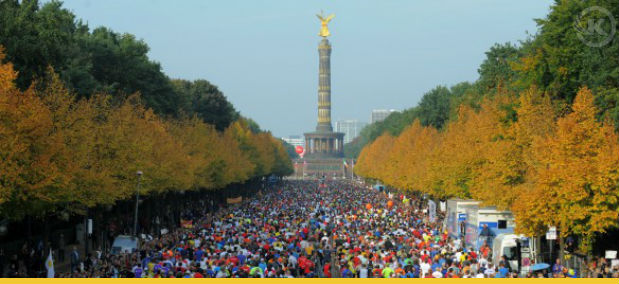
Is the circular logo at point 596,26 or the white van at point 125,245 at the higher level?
the circular logo at point 596,26

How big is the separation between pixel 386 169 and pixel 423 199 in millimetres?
29754

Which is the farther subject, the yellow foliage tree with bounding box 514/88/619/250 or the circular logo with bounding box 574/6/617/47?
the circular logo with bounding box 574/6/617/47

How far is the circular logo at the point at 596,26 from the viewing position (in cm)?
4584

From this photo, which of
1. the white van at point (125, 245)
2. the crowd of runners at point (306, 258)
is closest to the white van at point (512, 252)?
the crowd of runners at point (306, 258)

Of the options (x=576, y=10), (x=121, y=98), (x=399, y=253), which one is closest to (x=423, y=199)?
(x=121, y=98)

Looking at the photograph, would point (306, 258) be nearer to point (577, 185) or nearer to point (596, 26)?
point (577, 185)

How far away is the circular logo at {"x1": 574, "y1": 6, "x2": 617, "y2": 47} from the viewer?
4584 cm

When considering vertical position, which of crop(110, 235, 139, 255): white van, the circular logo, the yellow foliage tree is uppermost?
the circular logo

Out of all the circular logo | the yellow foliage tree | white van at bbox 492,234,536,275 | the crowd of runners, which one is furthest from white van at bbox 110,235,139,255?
the circular logo

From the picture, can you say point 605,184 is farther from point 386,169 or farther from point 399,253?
point 386,169

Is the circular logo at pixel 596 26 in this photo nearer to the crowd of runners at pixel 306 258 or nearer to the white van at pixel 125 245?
the crowd of runners at pixel 306 258

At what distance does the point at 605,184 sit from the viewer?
36.6 m

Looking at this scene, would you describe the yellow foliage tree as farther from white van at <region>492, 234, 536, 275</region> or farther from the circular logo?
the circular logo

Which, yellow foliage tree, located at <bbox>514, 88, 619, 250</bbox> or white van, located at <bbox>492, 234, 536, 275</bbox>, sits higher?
yellow foliage tree, located at <bbox>514, 88, 619, 250</bbox>
